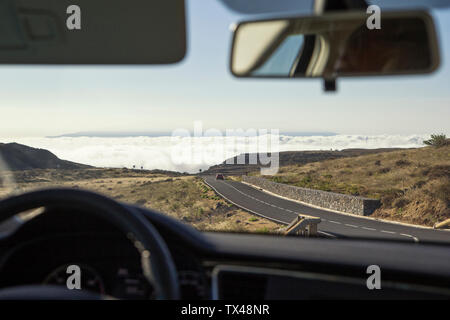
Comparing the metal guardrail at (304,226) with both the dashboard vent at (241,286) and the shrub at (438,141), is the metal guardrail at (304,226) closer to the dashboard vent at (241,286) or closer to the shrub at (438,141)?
the dashboard vent at (241,286)

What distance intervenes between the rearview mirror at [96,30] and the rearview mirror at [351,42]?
0.46m

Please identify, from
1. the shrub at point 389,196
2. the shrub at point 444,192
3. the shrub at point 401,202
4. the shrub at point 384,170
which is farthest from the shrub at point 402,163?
the shrub at point 401,202

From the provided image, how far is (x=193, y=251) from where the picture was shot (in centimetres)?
275

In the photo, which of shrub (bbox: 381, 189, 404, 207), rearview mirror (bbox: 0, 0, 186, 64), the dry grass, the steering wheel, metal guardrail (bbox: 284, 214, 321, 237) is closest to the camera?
the steering wheel

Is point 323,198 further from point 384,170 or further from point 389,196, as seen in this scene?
point 384,170

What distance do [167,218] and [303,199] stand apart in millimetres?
9151

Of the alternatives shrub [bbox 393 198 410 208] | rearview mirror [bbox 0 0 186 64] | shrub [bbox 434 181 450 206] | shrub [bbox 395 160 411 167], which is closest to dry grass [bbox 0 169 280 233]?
rearview mirror [bbox 0 0 186 64]

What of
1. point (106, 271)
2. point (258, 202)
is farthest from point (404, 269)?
point (258, 202)

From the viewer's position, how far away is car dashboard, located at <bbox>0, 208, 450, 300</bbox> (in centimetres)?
250

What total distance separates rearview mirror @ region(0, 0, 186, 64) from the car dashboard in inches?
44.1

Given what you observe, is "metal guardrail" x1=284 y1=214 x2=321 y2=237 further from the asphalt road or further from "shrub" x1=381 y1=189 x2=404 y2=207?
"shrub" x1=381 y1=189 x2=404 y2=207

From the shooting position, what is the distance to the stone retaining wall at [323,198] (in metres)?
9.08

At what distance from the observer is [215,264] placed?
8.91 ft
